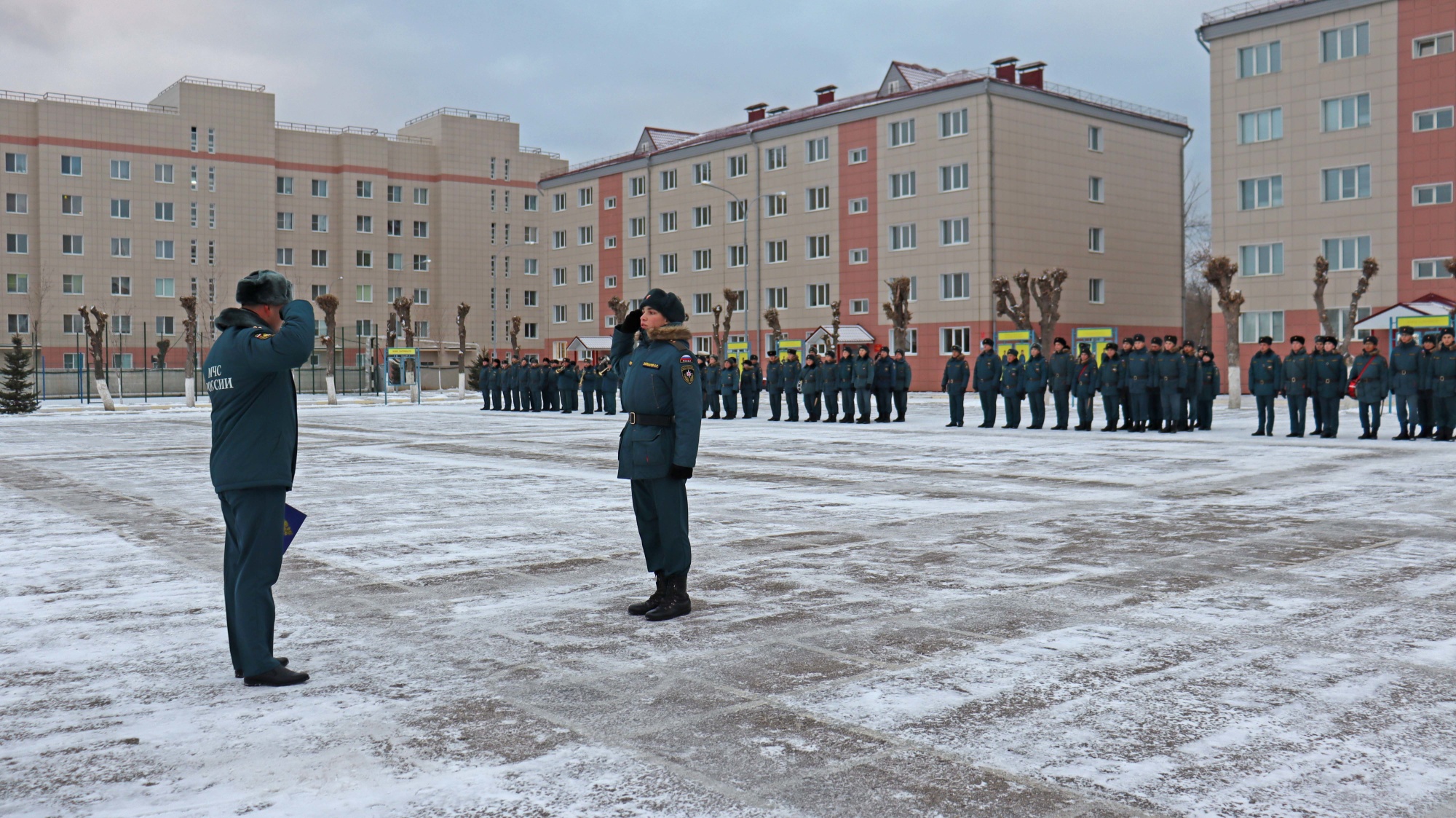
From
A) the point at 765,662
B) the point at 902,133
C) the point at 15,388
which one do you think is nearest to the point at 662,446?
the point at 765,662

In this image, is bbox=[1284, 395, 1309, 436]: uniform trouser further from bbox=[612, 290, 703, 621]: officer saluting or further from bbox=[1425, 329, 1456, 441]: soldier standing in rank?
bbox=[612, 290, 703, 621]: officer saluting

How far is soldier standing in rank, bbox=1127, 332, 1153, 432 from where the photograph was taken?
76.0 feet

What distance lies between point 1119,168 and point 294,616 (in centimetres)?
5503

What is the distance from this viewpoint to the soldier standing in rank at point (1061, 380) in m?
24.3

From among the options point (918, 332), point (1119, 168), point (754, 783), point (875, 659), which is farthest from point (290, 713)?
point (1119, 168)

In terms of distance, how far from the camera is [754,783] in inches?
151

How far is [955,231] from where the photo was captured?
5250 cm

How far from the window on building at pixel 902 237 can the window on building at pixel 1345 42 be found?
17.8 m

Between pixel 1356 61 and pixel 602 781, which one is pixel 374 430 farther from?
pixel 1356 61

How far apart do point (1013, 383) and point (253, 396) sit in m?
21.4

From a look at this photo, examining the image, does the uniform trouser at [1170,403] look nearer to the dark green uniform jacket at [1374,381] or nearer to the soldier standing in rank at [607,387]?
the dark green uniform jacket at [1374,381]

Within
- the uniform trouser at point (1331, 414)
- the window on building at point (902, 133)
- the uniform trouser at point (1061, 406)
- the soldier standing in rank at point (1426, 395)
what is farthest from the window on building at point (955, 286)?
the soldier standing in rank at point (1426, 395)

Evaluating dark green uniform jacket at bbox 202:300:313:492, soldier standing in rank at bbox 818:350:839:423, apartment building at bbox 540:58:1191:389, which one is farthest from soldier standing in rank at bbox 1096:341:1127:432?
apartment building at bbox 540:58:1191:389

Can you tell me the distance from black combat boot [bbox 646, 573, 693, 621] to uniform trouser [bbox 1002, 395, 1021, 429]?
19573mm
